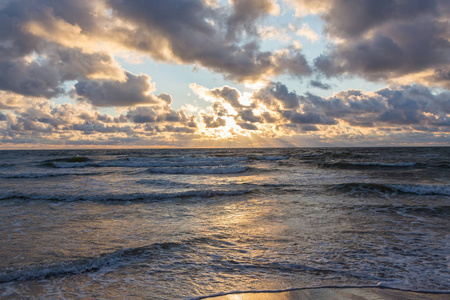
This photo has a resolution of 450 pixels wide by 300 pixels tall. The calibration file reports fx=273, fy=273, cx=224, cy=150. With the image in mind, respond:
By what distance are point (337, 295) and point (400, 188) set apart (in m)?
15.0

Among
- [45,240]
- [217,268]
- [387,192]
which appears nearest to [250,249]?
[217,268]

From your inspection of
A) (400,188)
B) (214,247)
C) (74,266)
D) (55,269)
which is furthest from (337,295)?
(400,188)

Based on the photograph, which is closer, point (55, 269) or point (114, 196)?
point (55, 269)

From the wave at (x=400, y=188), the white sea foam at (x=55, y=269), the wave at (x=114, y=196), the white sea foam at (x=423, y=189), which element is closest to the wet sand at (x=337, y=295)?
the white sea foam at (x=55, y=269)

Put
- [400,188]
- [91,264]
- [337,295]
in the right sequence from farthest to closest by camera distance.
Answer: [400,188], [91,264], [337,295]

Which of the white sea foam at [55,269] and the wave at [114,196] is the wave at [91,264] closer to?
the white sea foam at [55,269]

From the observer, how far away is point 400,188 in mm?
16672

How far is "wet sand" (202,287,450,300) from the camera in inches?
178

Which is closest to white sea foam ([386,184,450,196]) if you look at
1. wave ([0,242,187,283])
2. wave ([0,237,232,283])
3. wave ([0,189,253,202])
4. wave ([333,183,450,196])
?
wave ([333,183,450,196])

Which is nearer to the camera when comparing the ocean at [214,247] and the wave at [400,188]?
the ocean at [214,247]

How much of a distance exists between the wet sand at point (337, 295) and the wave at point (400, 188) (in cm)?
1243

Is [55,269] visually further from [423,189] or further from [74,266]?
[423,189]

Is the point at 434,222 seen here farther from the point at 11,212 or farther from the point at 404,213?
the point at 11,212

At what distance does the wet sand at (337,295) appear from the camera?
4.53 m
